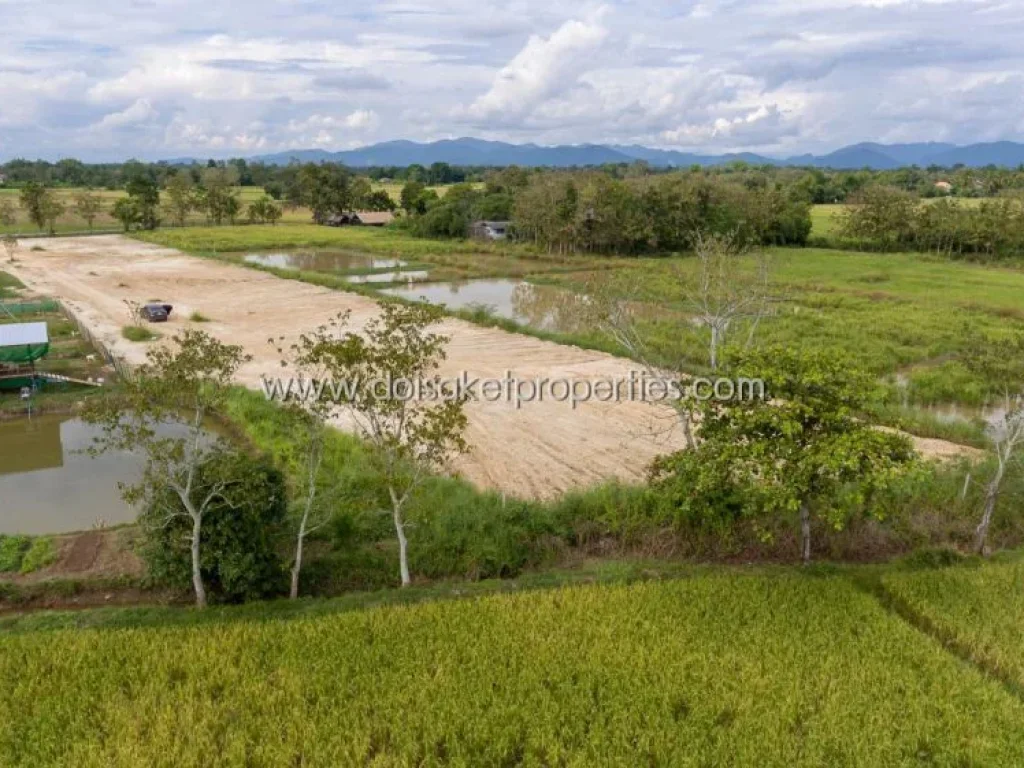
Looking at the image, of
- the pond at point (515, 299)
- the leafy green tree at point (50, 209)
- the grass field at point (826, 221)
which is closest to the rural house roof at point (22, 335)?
the pond at point (515, 299)

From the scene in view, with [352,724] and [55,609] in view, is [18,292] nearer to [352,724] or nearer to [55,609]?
[55,609]

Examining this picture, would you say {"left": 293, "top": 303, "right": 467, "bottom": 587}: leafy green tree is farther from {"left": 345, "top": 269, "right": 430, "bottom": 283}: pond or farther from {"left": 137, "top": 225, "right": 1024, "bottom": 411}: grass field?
{"left": 345, "top": 269, "right": 430, "bottom": 283}: pond

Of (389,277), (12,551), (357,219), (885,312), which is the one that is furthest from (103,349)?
(357,219)

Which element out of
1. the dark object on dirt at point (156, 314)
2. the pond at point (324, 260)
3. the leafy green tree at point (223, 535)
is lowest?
the leafy green tree at point (223, 535)

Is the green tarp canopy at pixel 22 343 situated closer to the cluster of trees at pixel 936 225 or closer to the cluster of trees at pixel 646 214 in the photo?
the cluster of trees at pixel 646 214

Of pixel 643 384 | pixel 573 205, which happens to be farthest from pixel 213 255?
pixel 643 384
